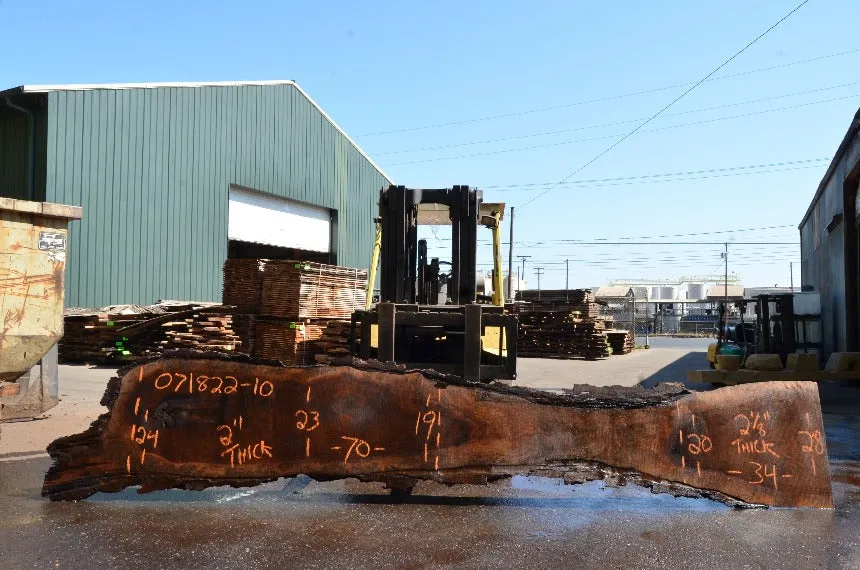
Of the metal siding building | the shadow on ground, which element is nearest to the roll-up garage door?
the shadow on ground

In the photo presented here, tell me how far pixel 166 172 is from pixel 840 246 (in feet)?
58.0

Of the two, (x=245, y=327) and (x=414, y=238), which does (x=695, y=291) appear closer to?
(x=245, y=327)

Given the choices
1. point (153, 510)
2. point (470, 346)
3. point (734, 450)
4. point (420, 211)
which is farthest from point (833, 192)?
point (153, 510)

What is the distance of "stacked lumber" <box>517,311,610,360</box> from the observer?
24.9 meters

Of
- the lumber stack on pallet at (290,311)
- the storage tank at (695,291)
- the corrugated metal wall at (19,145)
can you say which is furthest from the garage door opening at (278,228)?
the storage tank at (695,291)

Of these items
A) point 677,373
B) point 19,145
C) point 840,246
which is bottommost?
point 677,373

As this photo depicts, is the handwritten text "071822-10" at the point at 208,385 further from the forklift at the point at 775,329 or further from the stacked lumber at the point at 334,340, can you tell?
the forklift at the point at 775,329

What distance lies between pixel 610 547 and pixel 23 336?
6125 millimetres

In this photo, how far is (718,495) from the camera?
532 centimetres

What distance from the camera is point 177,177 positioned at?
20.6 m

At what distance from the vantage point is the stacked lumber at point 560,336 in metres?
24.9

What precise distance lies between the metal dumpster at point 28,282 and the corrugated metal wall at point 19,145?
11.1m

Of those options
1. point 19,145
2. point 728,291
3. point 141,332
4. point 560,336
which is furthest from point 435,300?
point 728,291

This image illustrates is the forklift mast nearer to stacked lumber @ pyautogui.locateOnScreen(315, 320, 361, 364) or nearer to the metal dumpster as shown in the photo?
the metal dumpster
